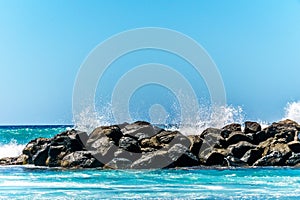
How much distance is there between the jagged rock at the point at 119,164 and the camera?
21234 mm

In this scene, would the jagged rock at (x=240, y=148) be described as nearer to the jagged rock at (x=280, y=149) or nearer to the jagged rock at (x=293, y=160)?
the jagged rock at (x=280, y=149)

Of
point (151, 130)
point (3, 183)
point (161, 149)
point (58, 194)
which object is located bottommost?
point (58, 194)

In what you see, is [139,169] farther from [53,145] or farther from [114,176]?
[53,145]

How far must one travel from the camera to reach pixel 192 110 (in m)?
33.6

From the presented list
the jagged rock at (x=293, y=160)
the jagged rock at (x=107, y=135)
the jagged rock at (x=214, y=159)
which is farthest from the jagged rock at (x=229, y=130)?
the jagged rock at (x=107, y=135)

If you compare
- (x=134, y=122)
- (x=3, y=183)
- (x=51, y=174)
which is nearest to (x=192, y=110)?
(x=134, y=122)

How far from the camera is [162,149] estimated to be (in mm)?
22484

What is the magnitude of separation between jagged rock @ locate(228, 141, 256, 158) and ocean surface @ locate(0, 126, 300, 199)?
1752 millimetres

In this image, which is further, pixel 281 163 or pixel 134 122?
pixel 134 122

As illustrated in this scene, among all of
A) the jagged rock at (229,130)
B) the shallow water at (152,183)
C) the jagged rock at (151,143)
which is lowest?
the shallow water at (152,183)

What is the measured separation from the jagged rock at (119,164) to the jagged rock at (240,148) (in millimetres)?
4136

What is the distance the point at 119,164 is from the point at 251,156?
5071 mm

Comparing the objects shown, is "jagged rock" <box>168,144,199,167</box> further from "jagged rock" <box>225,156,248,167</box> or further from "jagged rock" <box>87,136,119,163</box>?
"jagged rock" <box>87,136,119,163</box>

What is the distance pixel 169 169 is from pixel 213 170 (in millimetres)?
1582
